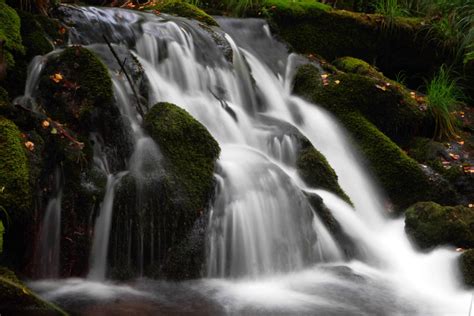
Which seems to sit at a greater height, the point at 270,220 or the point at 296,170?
the point at 296,170

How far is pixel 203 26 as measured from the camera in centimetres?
745

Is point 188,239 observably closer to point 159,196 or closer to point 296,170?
point 159,196

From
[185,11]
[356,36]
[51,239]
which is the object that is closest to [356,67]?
[356,36]

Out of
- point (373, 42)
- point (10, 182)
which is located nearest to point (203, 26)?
point (373, 42)

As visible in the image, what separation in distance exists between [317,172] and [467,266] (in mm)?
1752

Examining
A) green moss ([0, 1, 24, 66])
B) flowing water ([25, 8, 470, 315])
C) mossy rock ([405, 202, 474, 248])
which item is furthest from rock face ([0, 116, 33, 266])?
mossy rock ([405, 202, 474, 248])

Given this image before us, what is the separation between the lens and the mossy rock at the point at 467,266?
476cm

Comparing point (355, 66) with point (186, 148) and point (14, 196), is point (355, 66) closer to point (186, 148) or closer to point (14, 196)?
point (186, 148)

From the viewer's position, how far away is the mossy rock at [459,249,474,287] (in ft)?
15.6

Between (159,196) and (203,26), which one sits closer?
(159,196)

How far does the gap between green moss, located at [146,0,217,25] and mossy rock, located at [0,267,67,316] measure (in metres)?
5.64

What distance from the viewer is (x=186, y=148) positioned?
4898 mm

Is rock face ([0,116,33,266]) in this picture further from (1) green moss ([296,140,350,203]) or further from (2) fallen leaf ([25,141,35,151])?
(1) green moss ([296,140,350,203])

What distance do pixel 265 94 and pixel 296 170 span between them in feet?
5.56
